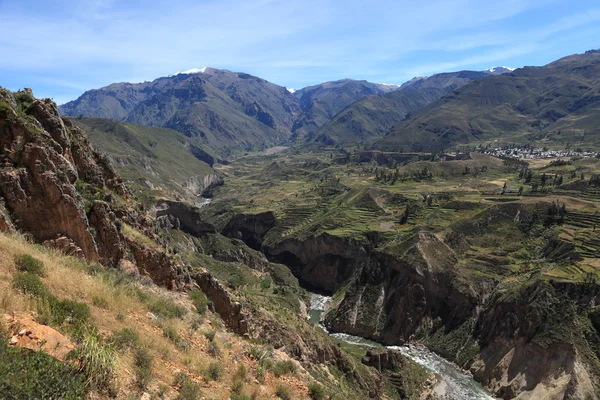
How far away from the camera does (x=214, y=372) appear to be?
1420cm

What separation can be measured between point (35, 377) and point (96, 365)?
174 centimetres

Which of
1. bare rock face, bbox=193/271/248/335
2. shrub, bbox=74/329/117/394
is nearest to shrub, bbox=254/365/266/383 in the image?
shrub, bbox=74/329/117/394

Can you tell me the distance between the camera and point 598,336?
60219 mm

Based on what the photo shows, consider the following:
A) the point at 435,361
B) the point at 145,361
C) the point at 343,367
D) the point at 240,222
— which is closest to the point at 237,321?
the point at 343,367

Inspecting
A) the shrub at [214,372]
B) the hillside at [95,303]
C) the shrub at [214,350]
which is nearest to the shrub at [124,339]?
the hillside at [95,303]

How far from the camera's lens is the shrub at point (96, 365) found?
961 centimetres

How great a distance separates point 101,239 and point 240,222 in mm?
126688

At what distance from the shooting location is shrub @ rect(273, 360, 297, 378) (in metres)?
17.3

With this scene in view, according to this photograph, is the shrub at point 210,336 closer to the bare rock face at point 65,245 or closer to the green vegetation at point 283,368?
the green vegetation at point 283,368

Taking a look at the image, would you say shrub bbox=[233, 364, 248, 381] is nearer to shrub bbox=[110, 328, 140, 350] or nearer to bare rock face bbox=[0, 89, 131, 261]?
shrub bbox=[110, 328, 140, 350]

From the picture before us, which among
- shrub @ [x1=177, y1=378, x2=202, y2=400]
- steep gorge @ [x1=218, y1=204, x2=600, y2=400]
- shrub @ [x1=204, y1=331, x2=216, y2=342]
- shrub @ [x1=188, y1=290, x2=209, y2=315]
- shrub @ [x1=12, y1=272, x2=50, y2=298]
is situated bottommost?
steep gorge @ [x1=218, y1=204, x2=600, y2=400]

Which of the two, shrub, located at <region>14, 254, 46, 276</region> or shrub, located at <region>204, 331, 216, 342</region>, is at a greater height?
shrub, located at <region>14, 254, 46, 276</region>

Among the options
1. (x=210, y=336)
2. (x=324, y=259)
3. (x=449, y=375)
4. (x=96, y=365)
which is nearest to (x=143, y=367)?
(x=96, y=365)

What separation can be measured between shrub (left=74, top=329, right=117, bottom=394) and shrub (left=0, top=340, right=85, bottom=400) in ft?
0.99
